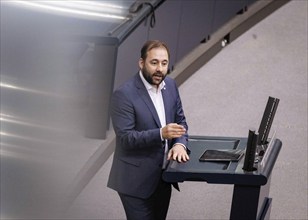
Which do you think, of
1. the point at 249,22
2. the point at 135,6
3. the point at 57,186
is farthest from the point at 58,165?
the point at 249,22

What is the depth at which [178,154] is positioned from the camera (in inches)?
150

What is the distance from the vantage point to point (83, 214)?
563 centimetres

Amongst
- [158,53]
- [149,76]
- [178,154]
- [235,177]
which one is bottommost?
[235,177]

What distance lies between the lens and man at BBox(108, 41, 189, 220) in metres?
3.87

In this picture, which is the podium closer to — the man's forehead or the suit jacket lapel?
the suit jacket lapel

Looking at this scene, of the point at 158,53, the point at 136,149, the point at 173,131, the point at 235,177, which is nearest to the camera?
the point at 235,177

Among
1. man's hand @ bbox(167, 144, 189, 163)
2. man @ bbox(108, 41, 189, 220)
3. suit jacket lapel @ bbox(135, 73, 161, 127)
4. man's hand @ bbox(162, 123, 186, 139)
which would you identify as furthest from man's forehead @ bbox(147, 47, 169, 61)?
man's hand @ bbox(167, 144, 189, 163)

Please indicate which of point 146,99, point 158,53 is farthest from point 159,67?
point 146,99

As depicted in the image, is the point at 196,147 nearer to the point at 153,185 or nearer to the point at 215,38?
the point at 153,185

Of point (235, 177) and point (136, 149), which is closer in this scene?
point (235, 177)

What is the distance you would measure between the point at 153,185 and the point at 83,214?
1749 millimetres

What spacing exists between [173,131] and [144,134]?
20cm

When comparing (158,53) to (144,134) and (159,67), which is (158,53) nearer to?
(159,67)

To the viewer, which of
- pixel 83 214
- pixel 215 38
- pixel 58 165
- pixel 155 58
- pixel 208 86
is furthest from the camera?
pixel 215 38
